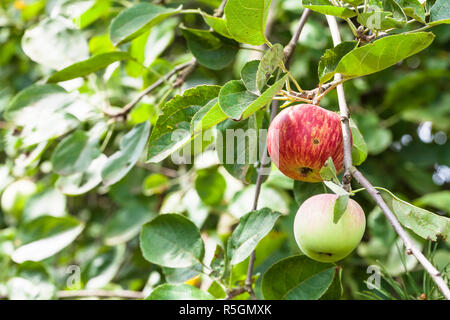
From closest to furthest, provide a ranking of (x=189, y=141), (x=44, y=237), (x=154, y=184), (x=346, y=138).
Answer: (x=346, y=138) < (x=189, y=141) < (x=44, y=237) < (x=154, y=184)

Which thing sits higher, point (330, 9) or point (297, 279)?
point (330, 9)

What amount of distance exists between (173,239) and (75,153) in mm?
318

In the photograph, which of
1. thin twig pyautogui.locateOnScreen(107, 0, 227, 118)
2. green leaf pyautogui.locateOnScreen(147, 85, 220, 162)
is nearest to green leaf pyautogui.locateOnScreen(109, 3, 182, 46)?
thin twig pyautogui.locateOnScreen(107, 0, 227, 118)

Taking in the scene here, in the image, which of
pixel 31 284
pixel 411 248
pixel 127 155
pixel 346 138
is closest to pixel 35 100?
pixel 127 155

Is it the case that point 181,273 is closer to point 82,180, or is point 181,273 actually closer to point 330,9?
point 82,180

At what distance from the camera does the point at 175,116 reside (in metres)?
0.65

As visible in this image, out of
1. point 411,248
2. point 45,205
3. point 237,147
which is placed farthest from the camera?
point 45,205

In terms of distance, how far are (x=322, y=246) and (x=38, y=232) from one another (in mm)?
766

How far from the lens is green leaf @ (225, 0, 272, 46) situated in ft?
1.88

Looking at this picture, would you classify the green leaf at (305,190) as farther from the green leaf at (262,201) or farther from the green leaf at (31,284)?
the green leaf at (31,284)

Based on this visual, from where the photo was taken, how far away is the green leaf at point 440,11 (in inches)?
22.5

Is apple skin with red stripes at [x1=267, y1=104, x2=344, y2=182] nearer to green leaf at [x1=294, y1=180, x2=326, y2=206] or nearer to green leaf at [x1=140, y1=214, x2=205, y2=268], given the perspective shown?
green leaf at [x1=294, y1=180, x2=326, y2=206]

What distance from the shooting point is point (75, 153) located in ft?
3.22
